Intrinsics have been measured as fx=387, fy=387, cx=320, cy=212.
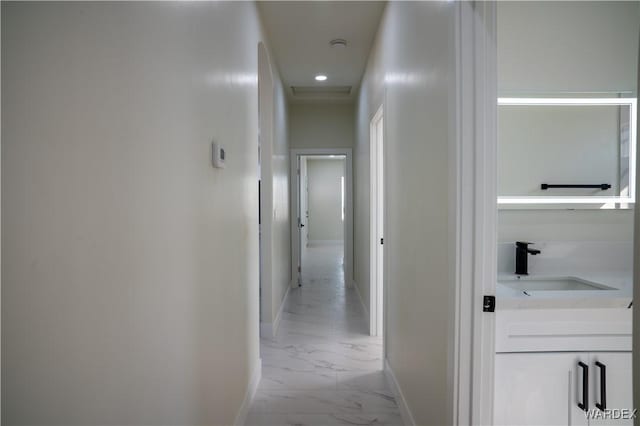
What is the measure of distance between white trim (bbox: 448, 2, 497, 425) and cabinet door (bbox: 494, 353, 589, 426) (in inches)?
6.1

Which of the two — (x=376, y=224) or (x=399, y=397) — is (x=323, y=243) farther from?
(x=399, y=397)

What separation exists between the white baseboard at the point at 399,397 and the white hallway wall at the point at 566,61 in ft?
3.48

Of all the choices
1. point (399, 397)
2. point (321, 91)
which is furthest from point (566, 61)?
point (321, 91)

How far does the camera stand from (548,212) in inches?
81.0

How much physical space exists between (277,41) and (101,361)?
326cm

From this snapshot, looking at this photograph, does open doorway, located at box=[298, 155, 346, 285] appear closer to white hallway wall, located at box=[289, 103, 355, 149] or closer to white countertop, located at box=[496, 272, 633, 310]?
white hallway wall, located at box=[289, 103, 355, 149]

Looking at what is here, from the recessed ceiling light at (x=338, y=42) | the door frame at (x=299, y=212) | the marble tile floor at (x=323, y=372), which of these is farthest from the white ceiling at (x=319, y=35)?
the marble tile floor at (x=323, y=372)

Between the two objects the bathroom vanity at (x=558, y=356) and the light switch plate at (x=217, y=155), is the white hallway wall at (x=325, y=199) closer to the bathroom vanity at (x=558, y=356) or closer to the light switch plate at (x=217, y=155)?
the light switch plate at (x=217, y=155)

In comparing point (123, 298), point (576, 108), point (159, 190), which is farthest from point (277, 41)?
point (123, 298)

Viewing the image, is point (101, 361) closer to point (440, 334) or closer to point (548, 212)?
point (440, 334)

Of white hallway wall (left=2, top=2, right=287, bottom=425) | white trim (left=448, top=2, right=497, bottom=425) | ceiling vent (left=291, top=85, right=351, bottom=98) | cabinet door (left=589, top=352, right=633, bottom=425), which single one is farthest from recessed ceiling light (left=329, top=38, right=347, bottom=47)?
cabinet door (left=589, top=352, right=633, bottom=425)

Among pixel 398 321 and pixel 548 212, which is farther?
pixel 398 321

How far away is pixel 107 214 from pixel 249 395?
74.3 inches

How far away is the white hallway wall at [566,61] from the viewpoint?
6.61ft
